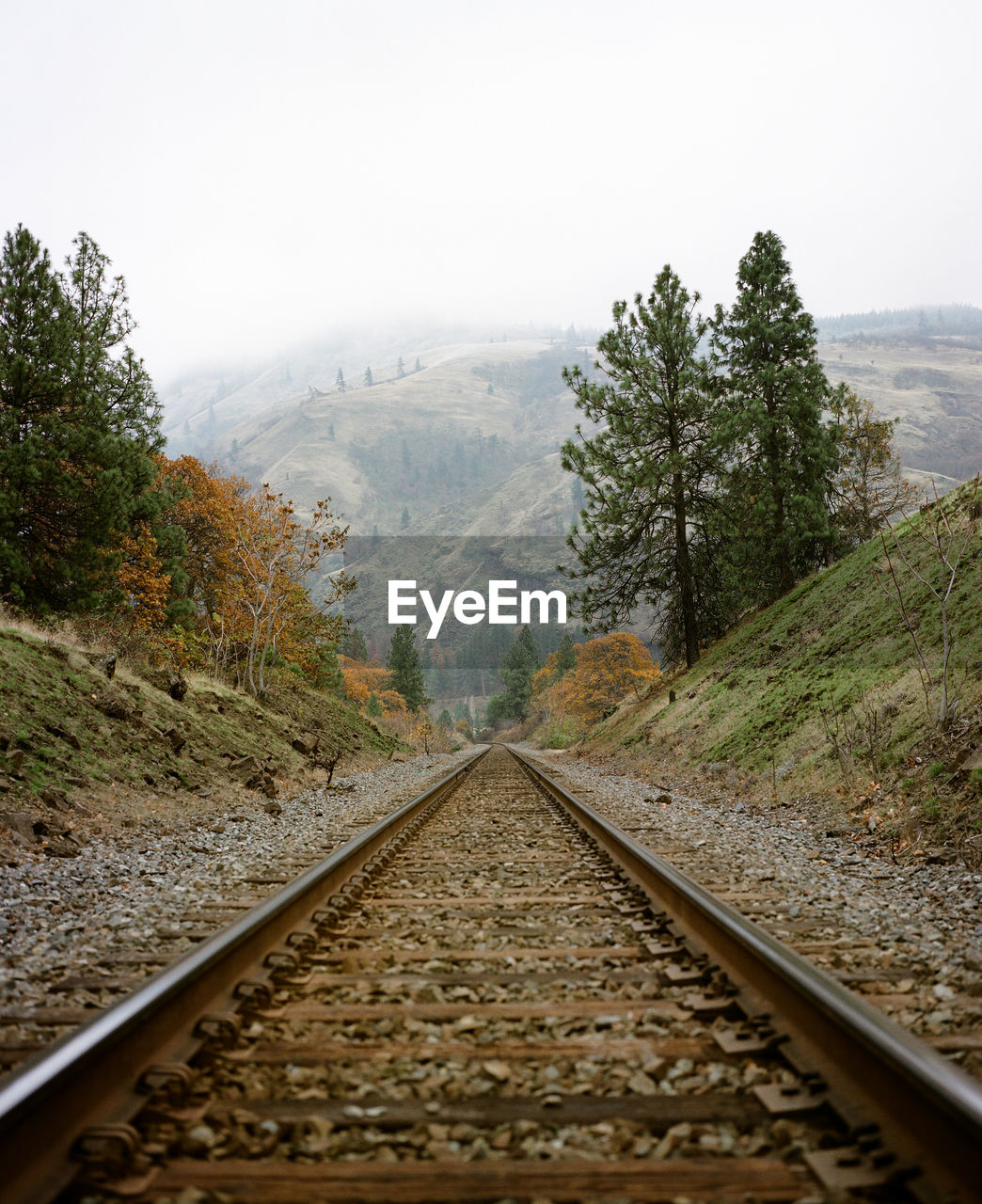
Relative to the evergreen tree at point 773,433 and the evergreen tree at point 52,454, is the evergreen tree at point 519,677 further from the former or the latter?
the evergreen tree at point 52,454

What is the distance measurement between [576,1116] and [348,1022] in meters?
1.06

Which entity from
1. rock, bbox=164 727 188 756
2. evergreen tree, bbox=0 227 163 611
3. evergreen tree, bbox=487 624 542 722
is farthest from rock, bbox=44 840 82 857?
evergreen tree, bbox=487 624 542 722

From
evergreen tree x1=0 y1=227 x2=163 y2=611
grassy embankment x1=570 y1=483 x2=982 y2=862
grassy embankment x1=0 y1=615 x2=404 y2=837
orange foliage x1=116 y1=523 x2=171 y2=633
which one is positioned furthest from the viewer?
orange foliage x1=116 y1=523 x2=171 y2=633

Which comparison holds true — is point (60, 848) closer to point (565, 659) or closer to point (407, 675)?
point (407, 675)

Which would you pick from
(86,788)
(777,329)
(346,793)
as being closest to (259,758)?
(346,793)

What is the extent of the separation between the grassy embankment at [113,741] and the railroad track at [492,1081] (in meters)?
4.87

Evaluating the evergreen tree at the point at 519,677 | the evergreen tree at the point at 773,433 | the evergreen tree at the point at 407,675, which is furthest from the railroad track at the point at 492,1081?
the evergreen tree at the point at 519,677

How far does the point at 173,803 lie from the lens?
888 cm

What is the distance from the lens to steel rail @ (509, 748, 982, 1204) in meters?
1.75

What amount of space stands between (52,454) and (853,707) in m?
14.9

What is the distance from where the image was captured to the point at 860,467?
27719 mm

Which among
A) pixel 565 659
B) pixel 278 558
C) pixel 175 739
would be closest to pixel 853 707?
pixel 175 739

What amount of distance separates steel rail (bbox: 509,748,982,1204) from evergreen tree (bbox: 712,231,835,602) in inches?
732

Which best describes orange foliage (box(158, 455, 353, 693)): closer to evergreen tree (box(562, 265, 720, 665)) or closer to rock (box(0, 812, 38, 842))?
evergreen tree (box(562, 265, 720, 665))
